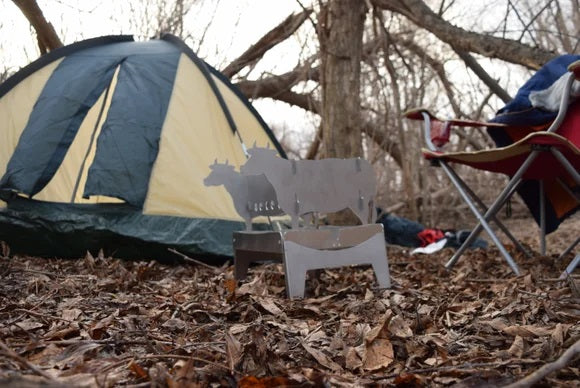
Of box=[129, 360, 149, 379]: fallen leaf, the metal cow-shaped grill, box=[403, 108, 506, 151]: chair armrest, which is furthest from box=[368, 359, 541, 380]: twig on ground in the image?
box=[403, 108, 506, 151]: chair armrest

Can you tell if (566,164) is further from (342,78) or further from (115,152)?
(115,152)

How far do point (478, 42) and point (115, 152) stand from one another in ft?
8.14

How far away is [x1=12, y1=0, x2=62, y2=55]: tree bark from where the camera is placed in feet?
17.3

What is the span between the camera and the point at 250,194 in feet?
9.95

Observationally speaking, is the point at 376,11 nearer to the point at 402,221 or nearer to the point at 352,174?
the point at 402,221

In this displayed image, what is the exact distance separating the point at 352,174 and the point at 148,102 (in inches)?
76.0

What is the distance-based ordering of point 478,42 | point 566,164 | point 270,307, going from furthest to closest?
point 478,42 → point 566,164 → point 270,307

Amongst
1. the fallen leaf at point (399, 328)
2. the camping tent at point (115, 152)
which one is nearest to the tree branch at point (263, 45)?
the camping tent at point (115, 152)

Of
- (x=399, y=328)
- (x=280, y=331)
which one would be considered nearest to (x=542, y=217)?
(x=399, y=328)

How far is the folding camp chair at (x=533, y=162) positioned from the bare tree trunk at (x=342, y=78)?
3.63ft

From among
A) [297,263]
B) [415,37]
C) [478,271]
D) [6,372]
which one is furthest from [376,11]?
[6,372]

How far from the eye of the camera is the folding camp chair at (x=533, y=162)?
2828mm

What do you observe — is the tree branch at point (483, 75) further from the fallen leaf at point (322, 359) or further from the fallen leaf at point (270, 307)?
the fallen leaf at point (322, 359)

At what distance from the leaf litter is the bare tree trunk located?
2061 millimetres
